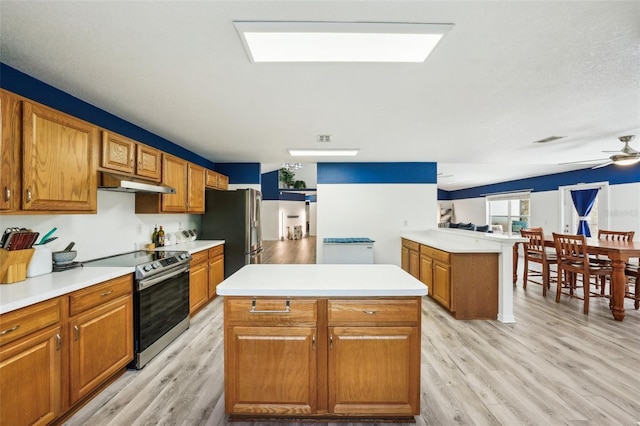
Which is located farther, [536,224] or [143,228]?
[536,224]

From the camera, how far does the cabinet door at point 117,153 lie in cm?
233

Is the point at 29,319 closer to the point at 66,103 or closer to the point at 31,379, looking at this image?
the point at 31,379

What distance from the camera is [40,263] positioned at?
1.90m

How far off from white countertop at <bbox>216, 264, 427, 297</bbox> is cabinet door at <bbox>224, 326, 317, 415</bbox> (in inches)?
9.2

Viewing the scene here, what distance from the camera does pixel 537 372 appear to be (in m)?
2.22

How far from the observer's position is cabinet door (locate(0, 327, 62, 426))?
1.35 meters

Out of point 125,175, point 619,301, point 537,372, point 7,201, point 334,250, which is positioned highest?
point 125,175

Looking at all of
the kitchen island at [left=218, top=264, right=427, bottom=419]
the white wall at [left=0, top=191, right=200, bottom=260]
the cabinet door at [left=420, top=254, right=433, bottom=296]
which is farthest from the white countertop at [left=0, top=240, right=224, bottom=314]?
the cabinet door at [left=420, top=254, right=433, bottom=296]

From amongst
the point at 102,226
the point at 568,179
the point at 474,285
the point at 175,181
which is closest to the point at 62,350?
the point at 102,226

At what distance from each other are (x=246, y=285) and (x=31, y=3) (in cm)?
183

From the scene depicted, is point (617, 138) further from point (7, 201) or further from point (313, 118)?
point (7, 201)

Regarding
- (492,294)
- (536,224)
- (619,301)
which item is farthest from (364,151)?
(536,224)

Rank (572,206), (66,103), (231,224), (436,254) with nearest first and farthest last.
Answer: (66,103) < (436,254) < (231,224) < (572,206)

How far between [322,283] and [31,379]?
1694 millimetres
